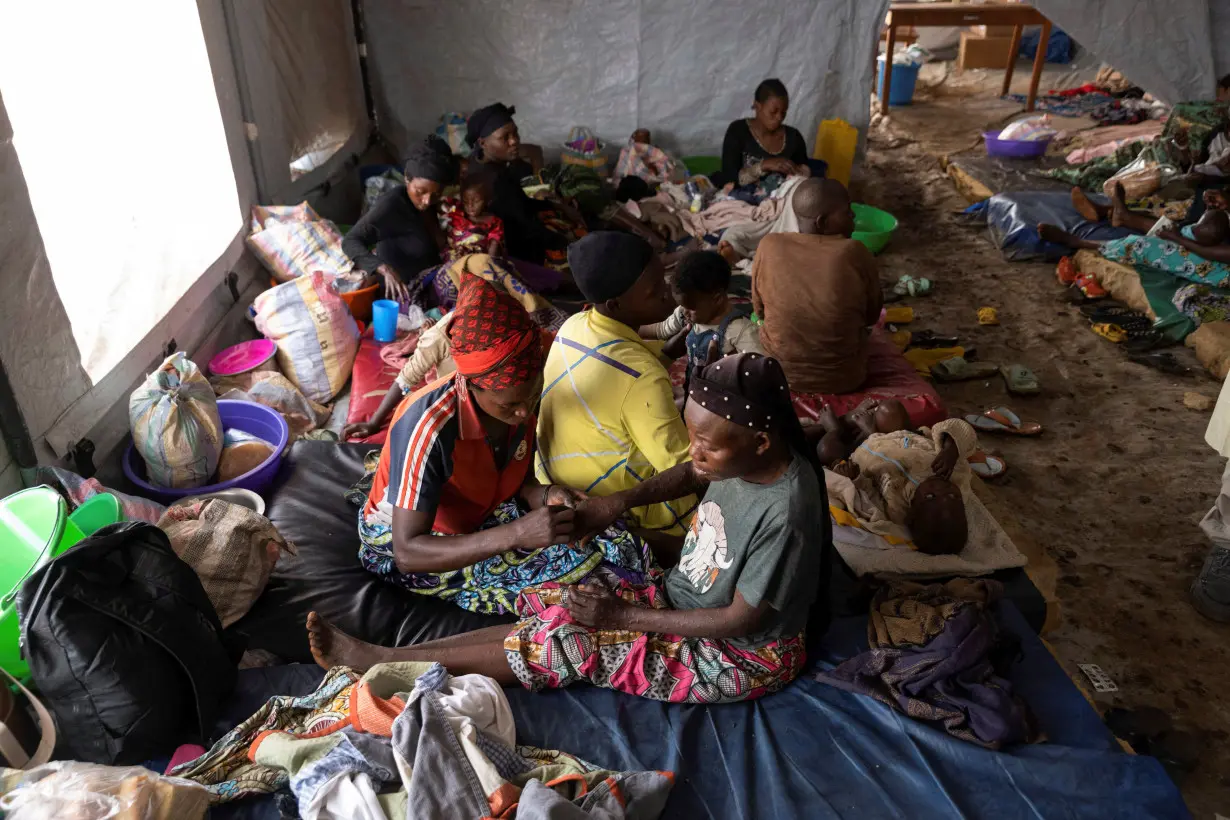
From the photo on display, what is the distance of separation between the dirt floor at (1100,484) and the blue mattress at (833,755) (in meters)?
0.84

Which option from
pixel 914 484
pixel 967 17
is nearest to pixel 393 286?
pixel 914 484

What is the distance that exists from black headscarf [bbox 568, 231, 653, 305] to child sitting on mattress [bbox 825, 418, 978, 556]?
1.14 meters

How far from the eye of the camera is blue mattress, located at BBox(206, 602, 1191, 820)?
1.96 metres

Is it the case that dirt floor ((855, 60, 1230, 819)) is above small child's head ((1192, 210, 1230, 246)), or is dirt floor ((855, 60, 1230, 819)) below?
below

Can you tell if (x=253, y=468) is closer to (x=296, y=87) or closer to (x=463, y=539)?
(x=463, y=539)

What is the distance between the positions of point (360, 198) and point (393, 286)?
88.3 inches

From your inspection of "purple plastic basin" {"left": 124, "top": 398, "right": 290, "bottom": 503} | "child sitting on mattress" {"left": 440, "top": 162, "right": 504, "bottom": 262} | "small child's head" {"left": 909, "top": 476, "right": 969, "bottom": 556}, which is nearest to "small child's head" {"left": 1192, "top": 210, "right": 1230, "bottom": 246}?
"small child's head" {"left": 909, "top": 476, "right": 969, "bottom": 556}

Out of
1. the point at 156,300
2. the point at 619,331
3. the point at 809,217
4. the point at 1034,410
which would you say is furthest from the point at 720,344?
the point at 156,300

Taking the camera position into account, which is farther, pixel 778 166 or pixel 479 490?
pixel 778 166

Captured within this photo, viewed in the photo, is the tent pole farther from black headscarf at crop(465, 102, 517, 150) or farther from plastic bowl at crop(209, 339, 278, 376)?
black headscarf at crop(465, 102, 517, 150)

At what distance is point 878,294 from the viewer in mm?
3740

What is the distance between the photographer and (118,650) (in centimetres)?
204

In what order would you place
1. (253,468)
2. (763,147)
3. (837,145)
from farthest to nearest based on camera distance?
(837,145) < (763,147) < (253,468)

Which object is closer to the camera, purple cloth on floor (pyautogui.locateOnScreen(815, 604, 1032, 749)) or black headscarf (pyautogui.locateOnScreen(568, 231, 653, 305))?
purple cloth on floor (pyautogui.locateOnScreen(815, 604, 1032, 749))
